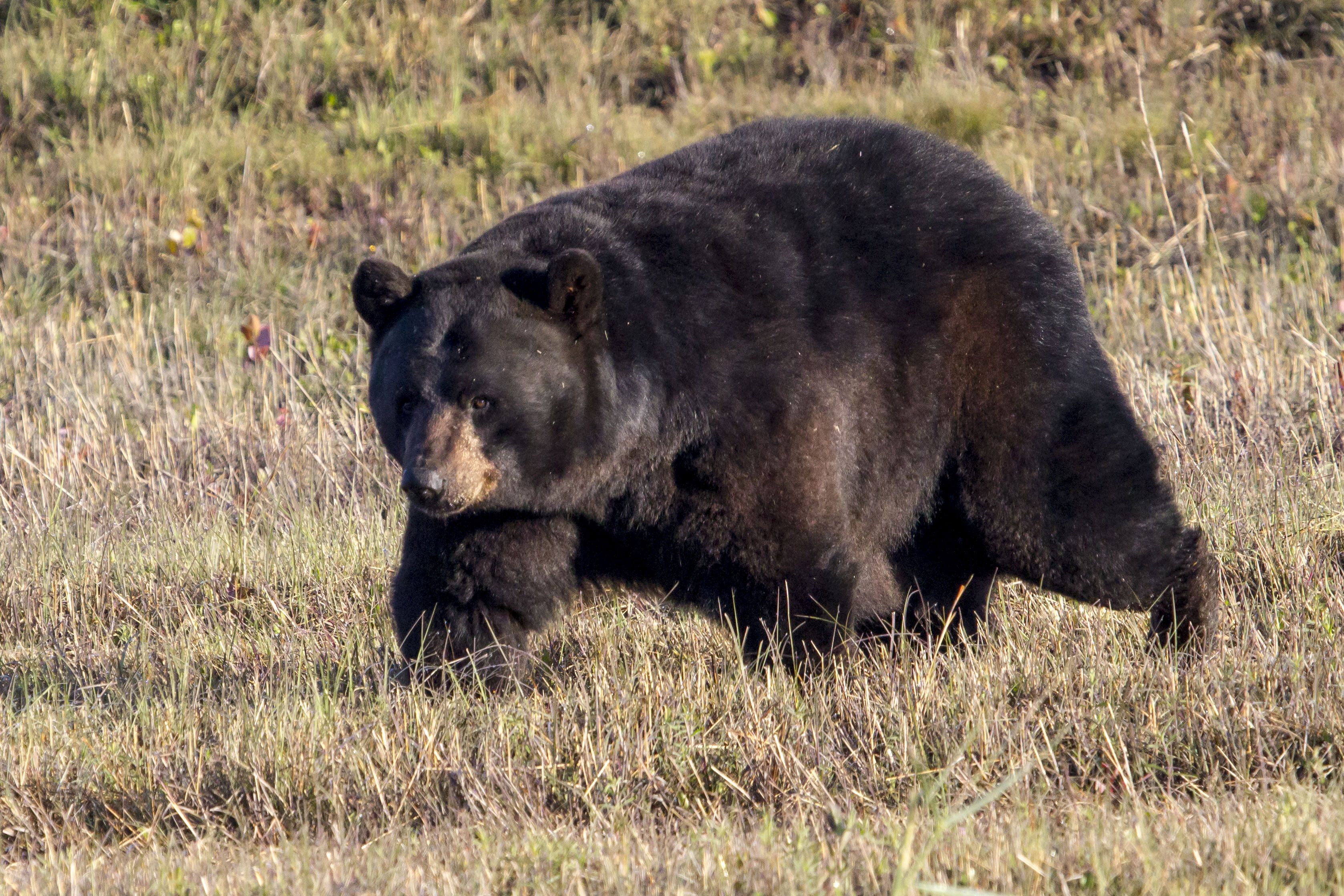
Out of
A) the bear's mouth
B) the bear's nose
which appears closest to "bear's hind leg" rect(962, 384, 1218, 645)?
the bear's mouth

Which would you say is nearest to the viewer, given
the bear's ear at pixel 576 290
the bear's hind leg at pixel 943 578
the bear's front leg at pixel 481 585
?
the bear's ear at pixel 576 290

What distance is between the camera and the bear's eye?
3561 mm

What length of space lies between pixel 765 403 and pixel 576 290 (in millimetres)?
534

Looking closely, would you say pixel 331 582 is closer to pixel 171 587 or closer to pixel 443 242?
pixel 171 587

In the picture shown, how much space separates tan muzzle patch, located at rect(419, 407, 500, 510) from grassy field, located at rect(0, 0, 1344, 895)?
539 mm

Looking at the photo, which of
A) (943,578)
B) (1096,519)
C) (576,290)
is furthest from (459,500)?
(1096,519)

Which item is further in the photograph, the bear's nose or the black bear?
the black bear

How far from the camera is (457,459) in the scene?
3.43 m

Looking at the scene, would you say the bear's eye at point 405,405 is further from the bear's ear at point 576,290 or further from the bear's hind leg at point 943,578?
the bear's hind leg at point 943,578

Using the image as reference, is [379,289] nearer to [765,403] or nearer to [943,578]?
[765,403]

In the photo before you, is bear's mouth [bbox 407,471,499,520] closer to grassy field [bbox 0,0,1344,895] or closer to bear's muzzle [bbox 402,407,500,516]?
bear's muzzle [bbox 402,407,500,516]

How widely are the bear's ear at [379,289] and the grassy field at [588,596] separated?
95 centimetres

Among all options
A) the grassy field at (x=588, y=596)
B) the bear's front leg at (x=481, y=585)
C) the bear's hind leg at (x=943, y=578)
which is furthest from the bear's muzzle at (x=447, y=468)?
the bear's hind leg at (x=943, y=578)

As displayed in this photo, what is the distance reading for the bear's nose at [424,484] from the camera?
3.37 m
